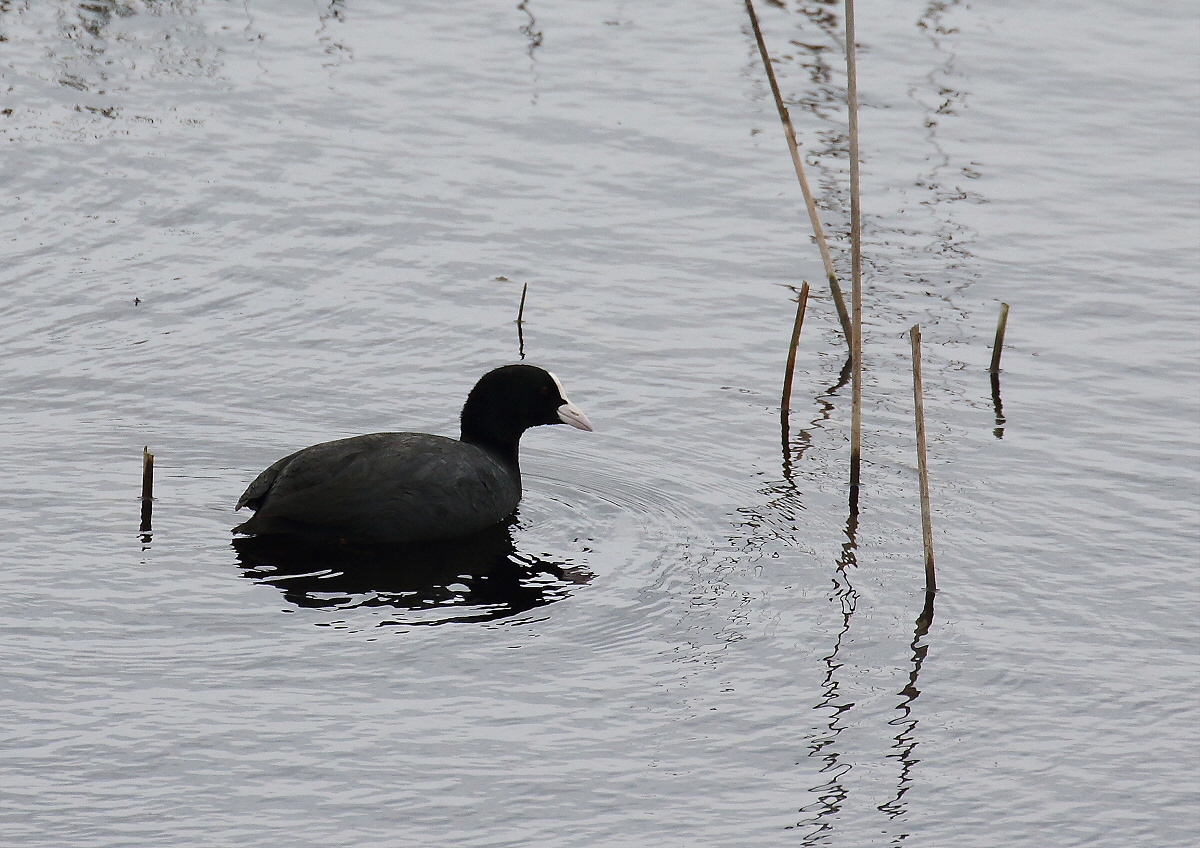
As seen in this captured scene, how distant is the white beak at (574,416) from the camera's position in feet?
29.3

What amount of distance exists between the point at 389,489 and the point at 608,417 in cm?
183

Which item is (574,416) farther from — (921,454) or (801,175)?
(921,454)

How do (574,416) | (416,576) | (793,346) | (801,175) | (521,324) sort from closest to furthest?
(416,576) < (574,416) < (801,175) < (793,346) < (521,324)

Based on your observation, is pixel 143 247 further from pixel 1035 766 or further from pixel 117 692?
pixel 1035 766

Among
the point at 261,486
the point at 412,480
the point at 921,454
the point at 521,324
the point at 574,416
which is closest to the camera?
the point at 921,454

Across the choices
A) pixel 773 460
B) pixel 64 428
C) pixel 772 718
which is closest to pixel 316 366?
pixel 64 428

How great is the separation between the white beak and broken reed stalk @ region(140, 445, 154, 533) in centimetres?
198

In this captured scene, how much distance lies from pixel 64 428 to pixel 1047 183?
23.3 ft

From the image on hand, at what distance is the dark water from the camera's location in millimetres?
6340

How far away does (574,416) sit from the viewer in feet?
29.4

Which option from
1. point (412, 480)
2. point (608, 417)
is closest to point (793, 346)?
point (608, 417)

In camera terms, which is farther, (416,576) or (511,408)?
(511,408)

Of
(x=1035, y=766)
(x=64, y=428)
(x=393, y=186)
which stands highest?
(x=393, y=186)

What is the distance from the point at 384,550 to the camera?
814cm
